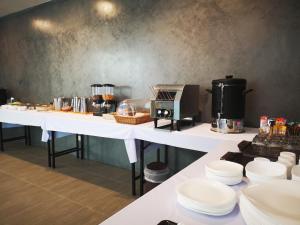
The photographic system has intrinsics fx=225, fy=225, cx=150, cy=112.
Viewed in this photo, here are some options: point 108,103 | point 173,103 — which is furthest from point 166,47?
point 108,103

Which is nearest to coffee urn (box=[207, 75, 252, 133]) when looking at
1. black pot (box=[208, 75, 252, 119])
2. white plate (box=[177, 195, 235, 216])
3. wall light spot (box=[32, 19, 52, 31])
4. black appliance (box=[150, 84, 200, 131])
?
black pot (box=[208, 75, 252, 119])

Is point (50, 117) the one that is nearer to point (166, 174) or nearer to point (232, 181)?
point (166, 174)

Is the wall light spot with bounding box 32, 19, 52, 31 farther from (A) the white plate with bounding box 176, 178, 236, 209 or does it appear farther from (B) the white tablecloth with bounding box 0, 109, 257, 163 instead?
(A) the white plate with bounding box 176, 178, 236, 209

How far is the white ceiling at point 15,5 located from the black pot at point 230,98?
3.49 metres

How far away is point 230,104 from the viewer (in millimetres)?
1925

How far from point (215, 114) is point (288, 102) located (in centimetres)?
69

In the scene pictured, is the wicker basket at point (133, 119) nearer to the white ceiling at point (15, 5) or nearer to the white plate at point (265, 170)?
the white plate at point (265, 170)

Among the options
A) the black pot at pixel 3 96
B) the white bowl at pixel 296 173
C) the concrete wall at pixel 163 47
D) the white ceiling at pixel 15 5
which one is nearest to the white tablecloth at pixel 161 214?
the white bowl at pixel 296 173

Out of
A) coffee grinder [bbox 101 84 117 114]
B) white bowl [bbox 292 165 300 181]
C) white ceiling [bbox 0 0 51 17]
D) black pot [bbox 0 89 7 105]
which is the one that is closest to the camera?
white bowl [bbox 292 165 300 181]

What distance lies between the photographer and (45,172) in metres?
3.07

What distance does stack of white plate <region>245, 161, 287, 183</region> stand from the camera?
833mm

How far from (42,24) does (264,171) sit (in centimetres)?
430

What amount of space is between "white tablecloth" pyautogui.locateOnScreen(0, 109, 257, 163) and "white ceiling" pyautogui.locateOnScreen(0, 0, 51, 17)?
1.98 metres

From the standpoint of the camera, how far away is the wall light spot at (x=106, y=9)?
3096 mm
